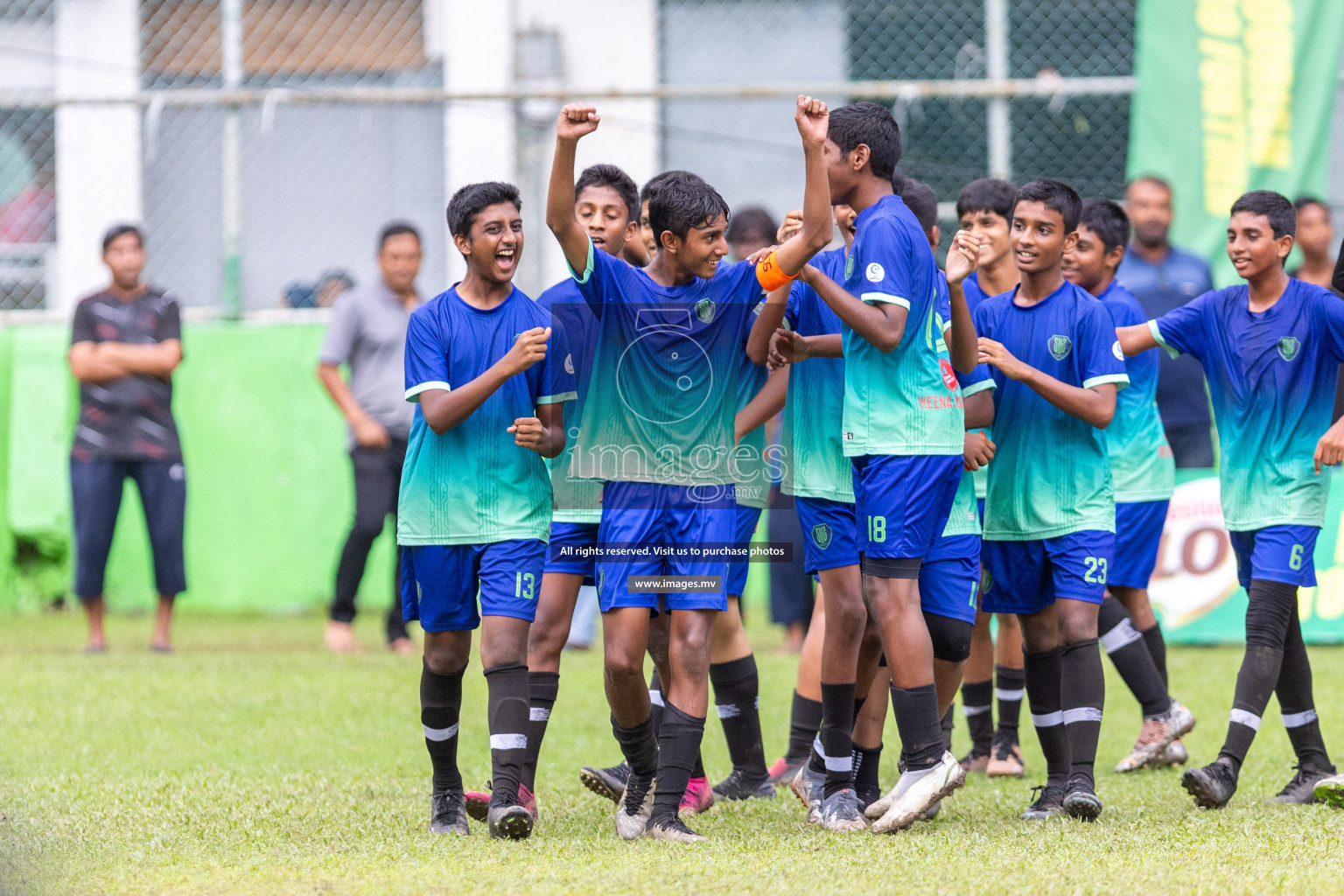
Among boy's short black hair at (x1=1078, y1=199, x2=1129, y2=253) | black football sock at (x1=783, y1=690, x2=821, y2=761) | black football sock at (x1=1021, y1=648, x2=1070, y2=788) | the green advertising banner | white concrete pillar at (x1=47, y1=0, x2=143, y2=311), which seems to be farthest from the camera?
white concrete pillar at (x1=47, y1=0, x2=143, y2=311)

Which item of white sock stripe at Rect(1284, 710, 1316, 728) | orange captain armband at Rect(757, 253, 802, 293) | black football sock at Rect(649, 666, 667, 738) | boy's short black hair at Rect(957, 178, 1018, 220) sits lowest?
white sock stripe at Rect(1284, 710, 1316, 728)

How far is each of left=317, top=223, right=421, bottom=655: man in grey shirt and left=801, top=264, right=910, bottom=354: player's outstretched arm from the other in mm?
4602

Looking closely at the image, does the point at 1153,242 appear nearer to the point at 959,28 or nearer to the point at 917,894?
the point at 959,28

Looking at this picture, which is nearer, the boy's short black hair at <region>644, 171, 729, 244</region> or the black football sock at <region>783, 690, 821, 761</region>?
the boy's short black hair at <region>644, 171, 729, 244</region>

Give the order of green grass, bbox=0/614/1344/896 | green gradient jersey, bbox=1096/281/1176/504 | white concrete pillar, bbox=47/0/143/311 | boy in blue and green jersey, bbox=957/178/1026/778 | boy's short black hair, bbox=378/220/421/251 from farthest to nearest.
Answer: white concrete pillar, bbox=47/0/143/311
boy's short black hair, bbox=378/220/421/251
green gradient jersey, bbox=1096/281/1176/504
boy in blue and green jersey, bbox=957/178/1026/778
green grass, bbox=0/614/1344/896

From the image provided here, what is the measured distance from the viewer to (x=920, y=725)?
14.5ft

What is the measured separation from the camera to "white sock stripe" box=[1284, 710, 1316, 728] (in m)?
5.14

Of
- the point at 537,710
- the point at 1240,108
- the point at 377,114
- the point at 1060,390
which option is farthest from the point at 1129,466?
the point at 377,114

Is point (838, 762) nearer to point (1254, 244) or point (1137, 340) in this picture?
point (1137, 340)

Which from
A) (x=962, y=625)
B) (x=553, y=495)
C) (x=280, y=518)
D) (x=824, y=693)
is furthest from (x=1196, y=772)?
(x=280, y=518)

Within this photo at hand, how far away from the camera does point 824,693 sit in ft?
15.4

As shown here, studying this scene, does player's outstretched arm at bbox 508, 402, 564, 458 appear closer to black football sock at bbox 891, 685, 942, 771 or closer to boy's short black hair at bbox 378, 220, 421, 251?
black football sock at bbox 891, 685, 942, 771

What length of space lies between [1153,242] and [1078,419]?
11.8 ft

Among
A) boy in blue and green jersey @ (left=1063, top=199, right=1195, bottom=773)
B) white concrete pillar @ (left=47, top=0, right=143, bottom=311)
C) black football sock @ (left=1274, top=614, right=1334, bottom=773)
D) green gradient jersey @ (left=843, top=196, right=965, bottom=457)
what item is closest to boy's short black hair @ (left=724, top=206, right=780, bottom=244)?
boy in blue and green jersey @ (left=1063, top=199, right=1195, bottom=773)
